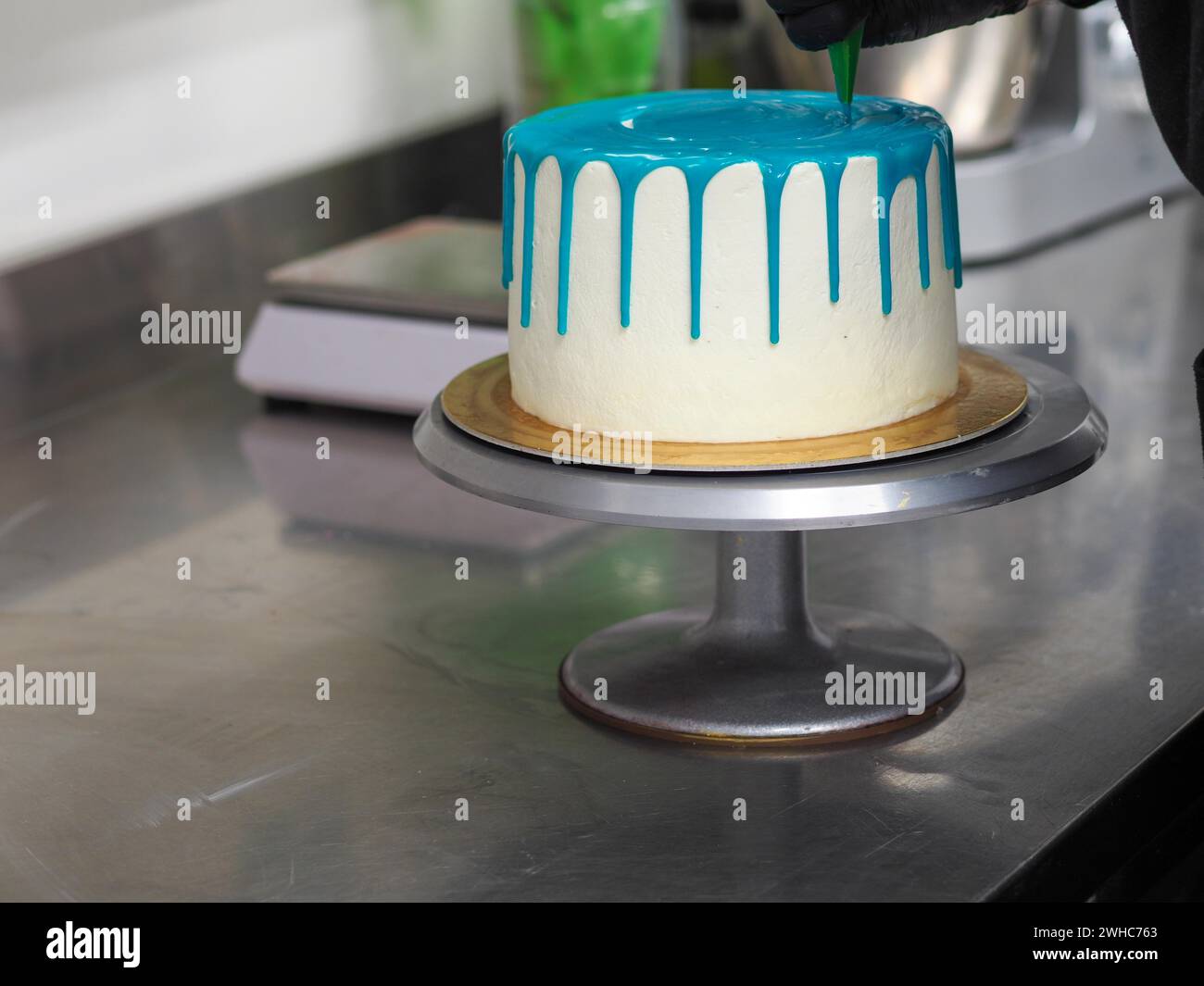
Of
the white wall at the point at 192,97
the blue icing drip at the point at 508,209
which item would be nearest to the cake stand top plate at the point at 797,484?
the blue icing drip at the point at 508,209

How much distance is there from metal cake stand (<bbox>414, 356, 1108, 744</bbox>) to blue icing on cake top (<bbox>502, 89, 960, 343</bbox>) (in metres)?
0.09

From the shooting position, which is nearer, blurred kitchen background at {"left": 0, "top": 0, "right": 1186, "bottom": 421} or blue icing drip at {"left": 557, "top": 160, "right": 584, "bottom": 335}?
blue icing drip at {"left": 557, "top": 160, "right": 584, "bottom": 335}

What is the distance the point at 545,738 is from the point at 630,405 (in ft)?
0.69

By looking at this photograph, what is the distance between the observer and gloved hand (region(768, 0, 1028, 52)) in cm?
97

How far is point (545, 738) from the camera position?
3.38ft

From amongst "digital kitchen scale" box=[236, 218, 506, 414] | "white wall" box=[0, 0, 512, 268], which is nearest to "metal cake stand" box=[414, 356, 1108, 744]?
"digital kitchen scale" box=[236, 218, 506, 414]

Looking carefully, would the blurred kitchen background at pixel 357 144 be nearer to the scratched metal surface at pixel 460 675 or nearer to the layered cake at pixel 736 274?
the scratched metal surface at pixel 460 675

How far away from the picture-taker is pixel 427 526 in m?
1.39

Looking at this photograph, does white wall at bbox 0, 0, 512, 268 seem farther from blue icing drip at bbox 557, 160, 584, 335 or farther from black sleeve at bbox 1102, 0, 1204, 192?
black sleeve at bbox 1102, 0, 1204, 192

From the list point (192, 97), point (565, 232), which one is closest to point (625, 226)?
point (565, 232)

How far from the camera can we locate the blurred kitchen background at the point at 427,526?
36.5 inches

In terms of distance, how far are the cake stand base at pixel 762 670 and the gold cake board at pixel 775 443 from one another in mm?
126

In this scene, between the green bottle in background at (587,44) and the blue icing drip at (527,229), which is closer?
the blue icing drip at (527,229)
